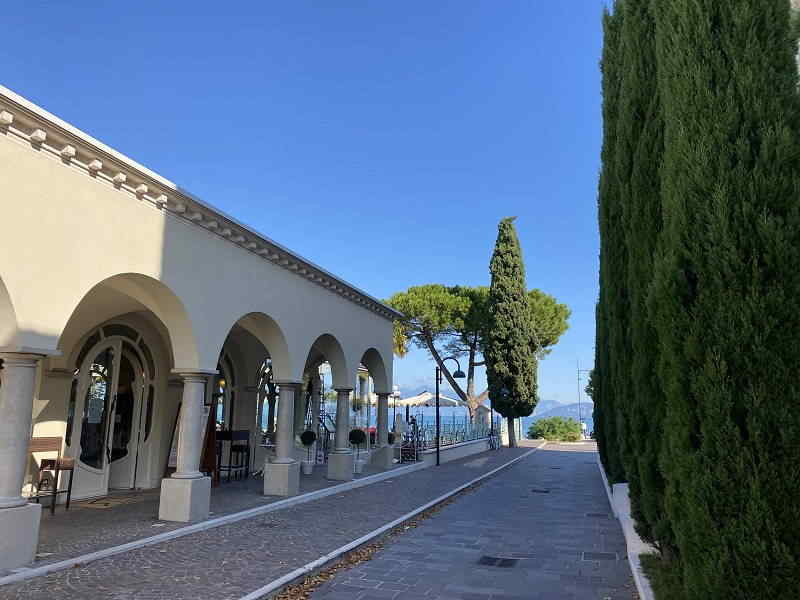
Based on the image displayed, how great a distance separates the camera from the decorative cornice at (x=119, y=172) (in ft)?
18.4

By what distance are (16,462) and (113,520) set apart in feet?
8.64

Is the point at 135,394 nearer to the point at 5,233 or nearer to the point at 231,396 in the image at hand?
the point at 231,396

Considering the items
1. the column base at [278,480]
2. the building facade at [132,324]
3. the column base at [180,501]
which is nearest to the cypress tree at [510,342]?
the building facade at [132,324]

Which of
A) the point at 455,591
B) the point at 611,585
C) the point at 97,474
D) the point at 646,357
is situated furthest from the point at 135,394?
the point at 646,357

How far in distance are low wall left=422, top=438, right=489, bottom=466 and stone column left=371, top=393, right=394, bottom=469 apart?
243cm

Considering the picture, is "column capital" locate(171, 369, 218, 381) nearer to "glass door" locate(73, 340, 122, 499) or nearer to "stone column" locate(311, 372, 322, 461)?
"glass door" locate(73, 340, 122, 499)

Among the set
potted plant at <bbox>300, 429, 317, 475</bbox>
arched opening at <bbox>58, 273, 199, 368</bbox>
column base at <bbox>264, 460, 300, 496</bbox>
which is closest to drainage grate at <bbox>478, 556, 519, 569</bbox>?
arched opening at <bbox>58, 273, 199, 368</bbox>

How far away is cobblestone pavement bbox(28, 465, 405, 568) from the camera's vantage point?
635 cm

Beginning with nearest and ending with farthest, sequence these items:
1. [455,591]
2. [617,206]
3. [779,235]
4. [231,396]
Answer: [779,235] → [455,591] → [617,206] → [231,396]

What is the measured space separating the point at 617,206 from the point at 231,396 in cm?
1045

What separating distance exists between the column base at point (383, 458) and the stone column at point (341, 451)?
2.43 meters

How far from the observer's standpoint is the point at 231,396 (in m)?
13.6

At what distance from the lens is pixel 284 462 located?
10.6 metres

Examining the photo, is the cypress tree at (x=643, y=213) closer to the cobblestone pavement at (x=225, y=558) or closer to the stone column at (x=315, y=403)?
the cobblestone pavement at (x=225, y=558)
